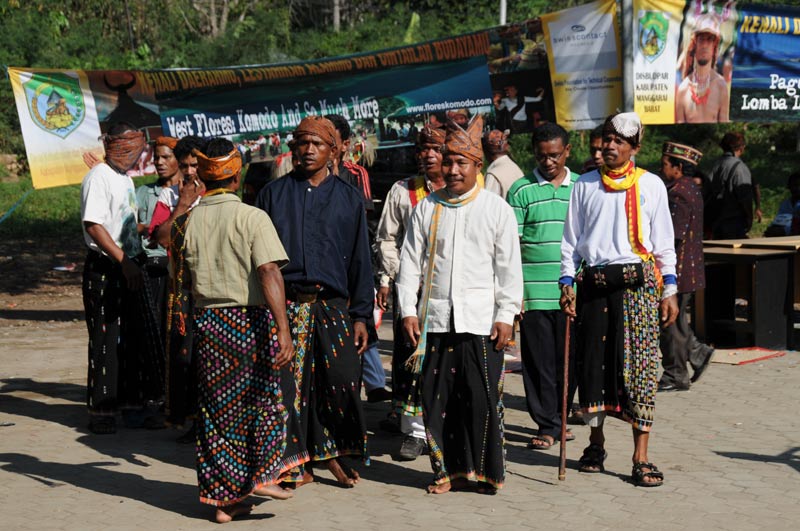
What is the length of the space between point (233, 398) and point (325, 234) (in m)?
1.11

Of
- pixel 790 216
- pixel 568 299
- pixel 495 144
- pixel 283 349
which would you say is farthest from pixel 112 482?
pixel 790 216

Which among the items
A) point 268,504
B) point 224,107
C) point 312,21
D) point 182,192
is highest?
point 312,21

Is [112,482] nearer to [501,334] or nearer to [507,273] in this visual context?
[501,334]

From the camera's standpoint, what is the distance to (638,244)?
6449 mm

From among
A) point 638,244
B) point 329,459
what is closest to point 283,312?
point 329,459

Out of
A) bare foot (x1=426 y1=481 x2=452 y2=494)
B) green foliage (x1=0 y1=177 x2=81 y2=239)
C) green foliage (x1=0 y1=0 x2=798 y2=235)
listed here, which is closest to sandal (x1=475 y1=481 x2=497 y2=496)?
bare foot (x1=426 y1=481 x2=452 y2=494)

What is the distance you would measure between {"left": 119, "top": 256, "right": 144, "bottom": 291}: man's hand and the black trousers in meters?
2.54

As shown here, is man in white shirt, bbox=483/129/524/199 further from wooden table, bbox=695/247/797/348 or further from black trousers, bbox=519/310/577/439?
wooden table, bbox=695/247/797/348

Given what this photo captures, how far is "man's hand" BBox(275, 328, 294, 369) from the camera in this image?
5.68 metres

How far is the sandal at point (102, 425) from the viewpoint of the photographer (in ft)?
25.6

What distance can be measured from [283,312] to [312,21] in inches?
1221

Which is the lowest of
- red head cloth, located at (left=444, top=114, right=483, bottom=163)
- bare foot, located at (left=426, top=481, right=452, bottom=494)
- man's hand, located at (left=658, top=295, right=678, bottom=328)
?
bare foot, located at (left=426, top=481, right=452, bottom=494)

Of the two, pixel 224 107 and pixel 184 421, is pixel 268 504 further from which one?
pixel 224 107

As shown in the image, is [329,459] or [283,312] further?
[329,459]
